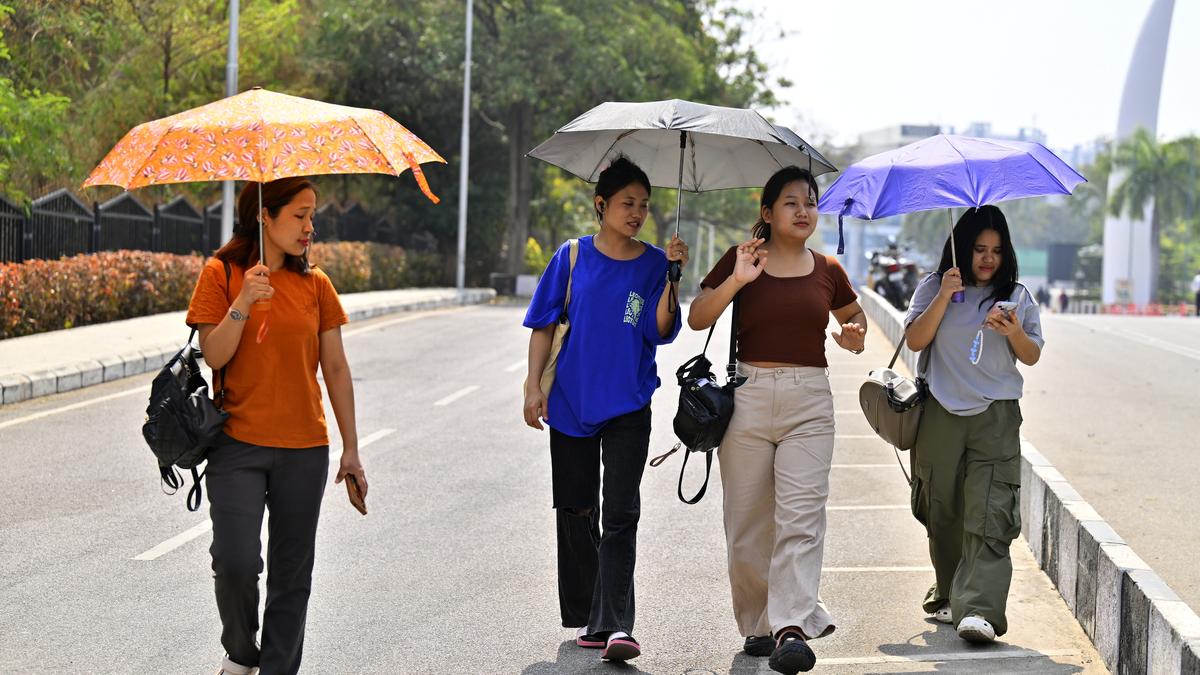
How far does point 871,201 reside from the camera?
585 centimetres

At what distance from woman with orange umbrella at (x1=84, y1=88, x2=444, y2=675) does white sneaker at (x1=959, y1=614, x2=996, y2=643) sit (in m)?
2.59

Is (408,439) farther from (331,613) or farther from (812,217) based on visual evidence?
(812,217)

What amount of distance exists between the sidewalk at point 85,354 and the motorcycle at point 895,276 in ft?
54.1

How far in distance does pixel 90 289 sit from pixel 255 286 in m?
16.7

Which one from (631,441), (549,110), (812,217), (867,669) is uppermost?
(549,110)

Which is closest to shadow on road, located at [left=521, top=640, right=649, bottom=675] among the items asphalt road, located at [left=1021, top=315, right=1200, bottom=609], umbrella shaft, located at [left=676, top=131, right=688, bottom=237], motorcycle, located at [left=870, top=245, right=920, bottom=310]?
umbrella shaft, located at [left=676, top=131, right=688, bottom=237]

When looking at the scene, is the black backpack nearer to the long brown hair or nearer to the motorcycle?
the long brown hair

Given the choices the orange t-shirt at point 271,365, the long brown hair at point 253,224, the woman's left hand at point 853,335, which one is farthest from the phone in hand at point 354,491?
the woman's left hand at point 853,335

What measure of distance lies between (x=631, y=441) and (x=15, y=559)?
129 inches

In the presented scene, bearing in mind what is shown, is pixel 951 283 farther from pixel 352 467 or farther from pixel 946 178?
pixel 352 467

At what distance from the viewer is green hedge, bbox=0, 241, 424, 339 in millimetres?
17953

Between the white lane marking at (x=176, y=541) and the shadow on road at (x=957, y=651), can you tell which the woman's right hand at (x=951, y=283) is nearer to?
the shadow on road at (x=957, y=651)

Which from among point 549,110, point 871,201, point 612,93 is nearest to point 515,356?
point 871,201

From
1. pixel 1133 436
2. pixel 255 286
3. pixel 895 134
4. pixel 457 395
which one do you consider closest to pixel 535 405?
pixel 255 286
